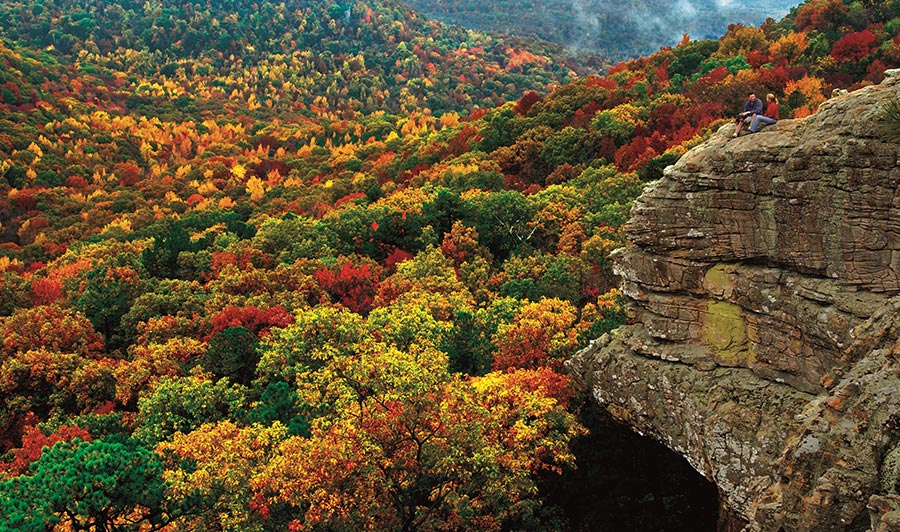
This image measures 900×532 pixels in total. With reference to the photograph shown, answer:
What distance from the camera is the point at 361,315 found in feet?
124

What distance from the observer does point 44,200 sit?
98438 millimetres

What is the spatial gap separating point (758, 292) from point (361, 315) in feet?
Result: 80.5

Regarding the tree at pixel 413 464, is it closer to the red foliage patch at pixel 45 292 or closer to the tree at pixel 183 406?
the tree at pixel 183 406

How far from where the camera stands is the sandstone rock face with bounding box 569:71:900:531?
47.0ft

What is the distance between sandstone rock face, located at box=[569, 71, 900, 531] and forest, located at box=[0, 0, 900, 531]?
4.96 meters

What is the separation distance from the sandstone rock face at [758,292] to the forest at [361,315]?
195 inches

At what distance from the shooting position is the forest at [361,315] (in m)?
19.3

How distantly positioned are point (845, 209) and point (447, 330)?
728 inches

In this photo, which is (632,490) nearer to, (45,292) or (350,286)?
(350,286)

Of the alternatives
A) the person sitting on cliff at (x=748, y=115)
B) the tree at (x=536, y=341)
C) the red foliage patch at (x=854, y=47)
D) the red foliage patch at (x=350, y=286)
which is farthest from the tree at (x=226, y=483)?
the red foliage patch at (x=854, y=47)

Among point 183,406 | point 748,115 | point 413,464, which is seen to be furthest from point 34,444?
point 748,115

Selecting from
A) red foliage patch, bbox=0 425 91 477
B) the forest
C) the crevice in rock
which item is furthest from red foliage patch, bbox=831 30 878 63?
red foliage patch, bbox=0 425 91 477

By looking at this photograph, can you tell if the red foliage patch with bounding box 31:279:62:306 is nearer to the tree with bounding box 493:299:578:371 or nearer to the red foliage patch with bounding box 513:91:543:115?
the tree with bounding box 493:299:578:371

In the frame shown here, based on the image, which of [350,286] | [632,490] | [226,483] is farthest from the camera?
[350,286]
